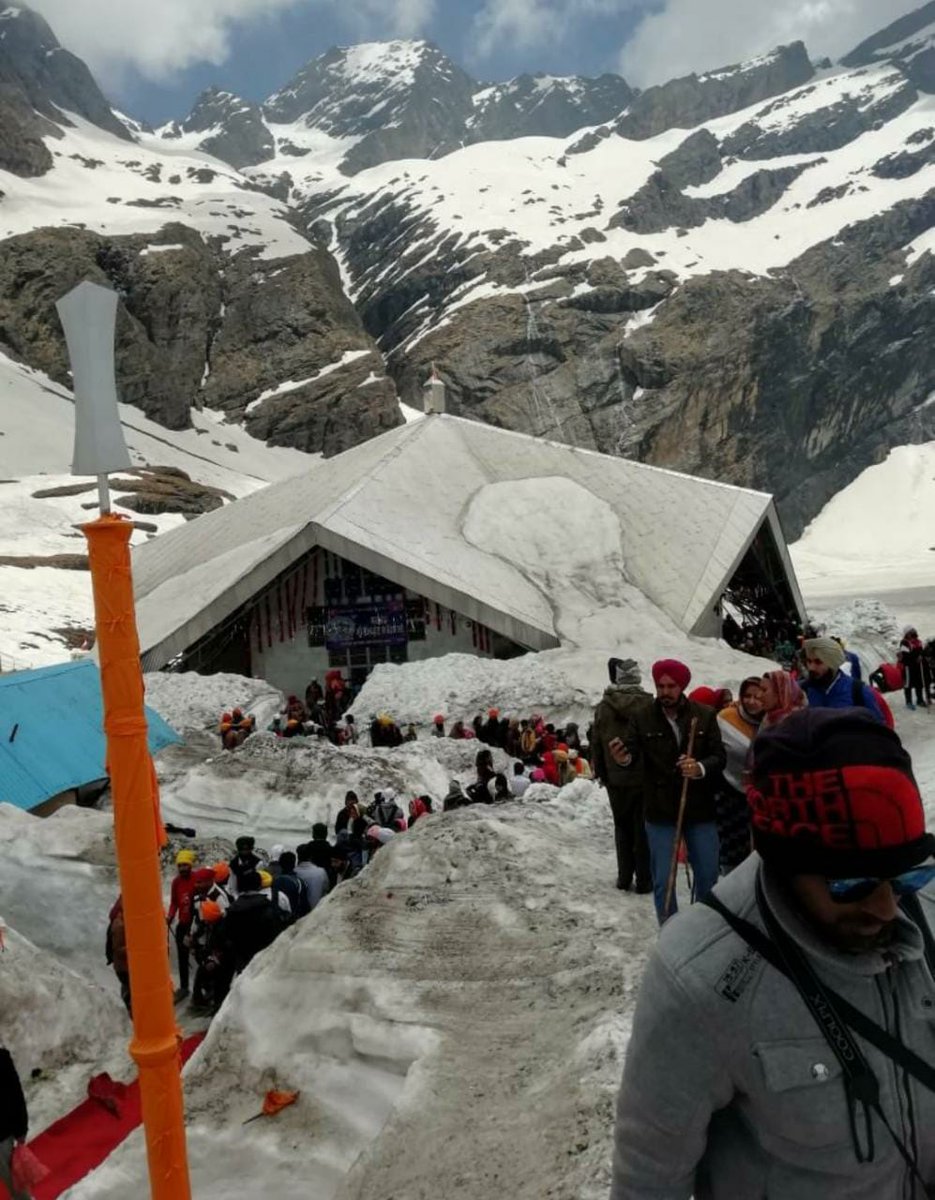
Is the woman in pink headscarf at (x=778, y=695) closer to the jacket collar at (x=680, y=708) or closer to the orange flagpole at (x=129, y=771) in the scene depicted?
the jacket collar at (x=680, y=708)

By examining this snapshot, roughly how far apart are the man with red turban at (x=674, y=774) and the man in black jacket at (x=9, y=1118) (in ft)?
9.98

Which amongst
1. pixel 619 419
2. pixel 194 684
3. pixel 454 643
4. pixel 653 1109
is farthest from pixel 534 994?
pixel 619 419

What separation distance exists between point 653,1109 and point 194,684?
56.8 ft

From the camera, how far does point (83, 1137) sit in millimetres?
5965

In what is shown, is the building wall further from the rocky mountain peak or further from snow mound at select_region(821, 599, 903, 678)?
the rocky mountain peak

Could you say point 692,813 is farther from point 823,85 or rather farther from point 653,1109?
point 823,85

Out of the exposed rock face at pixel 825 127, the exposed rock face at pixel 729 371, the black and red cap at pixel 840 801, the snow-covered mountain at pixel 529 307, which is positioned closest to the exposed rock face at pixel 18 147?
the snow-covered mountain at pixel 529 307

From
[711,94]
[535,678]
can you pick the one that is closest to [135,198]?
[535,678]

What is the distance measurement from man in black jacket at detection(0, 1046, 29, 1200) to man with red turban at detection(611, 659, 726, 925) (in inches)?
120

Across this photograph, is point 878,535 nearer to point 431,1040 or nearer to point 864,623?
point 864,623

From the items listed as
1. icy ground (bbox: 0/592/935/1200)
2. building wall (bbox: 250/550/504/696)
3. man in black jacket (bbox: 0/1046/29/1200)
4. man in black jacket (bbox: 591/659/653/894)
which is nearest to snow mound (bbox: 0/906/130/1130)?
icy ground (bbox: 0/592/935/1200)

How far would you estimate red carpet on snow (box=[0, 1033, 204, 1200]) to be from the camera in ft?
18.4

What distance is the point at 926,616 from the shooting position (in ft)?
143

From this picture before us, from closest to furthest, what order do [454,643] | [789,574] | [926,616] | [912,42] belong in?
[454,643] < [789,574] < [926,616] < [912,42]
